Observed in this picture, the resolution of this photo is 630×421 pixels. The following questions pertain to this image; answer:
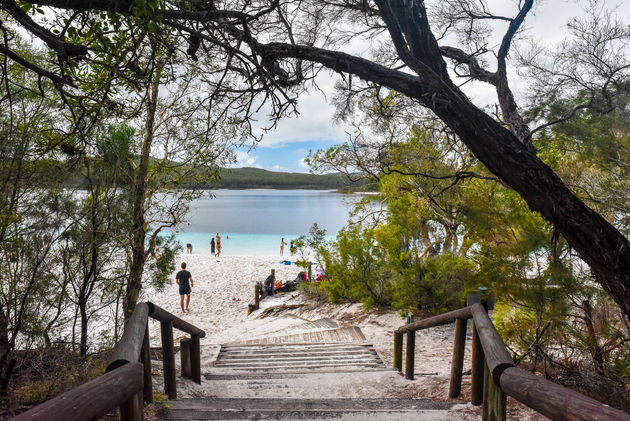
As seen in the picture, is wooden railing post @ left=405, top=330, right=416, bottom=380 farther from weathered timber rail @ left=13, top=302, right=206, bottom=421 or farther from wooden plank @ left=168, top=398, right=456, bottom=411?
weathered timber rail @ left=13, top=302, right=206, bottom=421

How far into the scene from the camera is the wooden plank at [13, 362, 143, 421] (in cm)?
108

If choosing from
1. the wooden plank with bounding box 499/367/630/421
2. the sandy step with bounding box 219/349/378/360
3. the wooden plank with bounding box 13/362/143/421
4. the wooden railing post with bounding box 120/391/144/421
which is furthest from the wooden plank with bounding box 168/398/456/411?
the sandy step with bounding box 219/349/378/360

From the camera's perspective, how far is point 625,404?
2873 mm

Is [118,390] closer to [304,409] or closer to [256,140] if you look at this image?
[304,409]

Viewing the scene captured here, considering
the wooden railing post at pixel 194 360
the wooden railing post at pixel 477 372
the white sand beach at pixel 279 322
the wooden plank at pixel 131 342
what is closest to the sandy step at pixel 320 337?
the white sand beach at pixel 279 322

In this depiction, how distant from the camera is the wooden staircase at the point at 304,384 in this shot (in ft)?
9.04

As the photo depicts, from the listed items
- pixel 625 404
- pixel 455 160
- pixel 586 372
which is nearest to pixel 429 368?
pixel 586 372

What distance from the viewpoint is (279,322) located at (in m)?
10.4

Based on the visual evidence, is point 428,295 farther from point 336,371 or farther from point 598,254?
point 598,254

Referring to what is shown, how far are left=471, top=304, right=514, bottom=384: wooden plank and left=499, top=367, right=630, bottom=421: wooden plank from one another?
98 mm

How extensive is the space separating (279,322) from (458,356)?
766cm

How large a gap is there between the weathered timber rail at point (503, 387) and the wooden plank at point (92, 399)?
145 centimetres

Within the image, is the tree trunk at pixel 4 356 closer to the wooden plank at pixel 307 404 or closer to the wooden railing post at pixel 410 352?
the wooden plank at pixel 307 404

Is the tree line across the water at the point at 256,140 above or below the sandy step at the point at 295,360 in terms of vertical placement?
above
